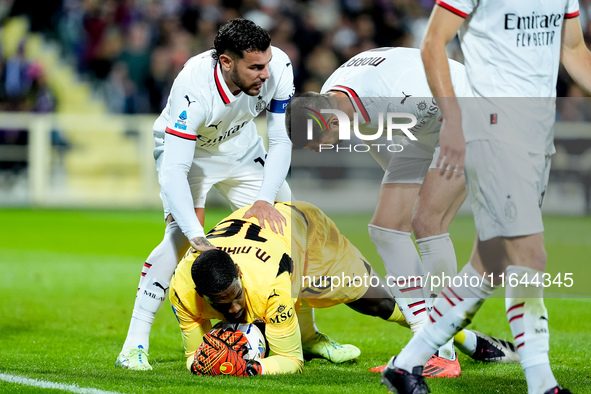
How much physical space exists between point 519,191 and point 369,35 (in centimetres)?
1420

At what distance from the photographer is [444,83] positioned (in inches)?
146

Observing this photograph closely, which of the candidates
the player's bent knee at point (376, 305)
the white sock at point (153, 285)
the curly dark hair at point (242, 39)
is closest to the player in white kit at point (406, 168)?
the player's bent knee at point (376, 305)

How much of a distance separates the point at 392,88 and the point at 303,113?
→ 21.5 inches

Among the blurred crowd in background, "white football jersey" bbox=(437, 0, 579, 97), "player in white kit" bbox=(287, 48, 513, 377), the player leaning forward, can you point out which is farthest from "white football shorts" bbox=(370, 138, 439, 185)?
the blurred crowd in background

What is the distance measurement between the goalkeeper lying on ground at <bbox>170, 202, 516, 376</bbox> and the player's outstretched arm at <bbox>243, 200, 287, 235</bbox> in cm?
4

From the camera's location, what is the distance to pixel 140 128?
1700cm

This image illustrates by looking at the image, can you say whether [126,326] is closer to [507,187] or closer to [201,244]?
[201,244]

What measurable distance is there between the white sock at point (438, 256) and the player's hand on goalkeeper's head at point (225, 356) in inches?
50.8

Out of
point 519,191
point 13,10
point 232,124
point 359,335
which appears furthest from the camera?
point 13,10

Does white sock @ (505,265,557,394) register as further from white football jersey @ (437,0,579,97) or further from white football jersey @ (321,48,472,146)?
white football jersey @ (321,48,472,146)

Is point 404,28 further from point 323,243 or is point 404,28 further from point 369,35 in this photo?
point 323,243

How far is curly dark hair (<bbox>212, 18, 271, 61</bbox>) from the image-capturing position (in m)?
5.13

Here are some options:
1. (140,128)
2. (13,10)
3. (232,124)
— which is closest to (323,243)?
(232,124)

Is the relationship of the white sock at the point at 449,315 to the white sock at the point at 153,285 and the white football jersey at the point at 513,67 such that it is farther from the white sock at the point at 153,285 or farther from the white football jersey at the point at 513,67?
the white sock at the point at 153,285
